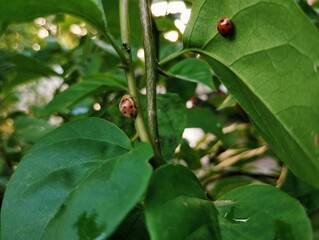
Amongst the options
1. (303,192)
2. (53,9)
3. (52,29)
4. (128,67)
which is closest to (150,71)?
(128,67)

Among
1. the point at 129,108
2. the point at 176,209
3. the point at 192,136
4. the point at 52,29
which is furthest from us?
the point at 192,136

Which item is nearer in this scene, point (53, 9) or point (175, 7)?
point (53, 9)

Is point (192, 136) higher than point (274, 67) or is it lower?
lower

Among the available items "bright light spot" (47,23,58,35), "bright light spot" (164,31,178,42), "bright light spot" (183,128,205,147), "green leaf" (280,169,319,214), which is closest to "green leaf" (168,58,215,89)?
"green leaf" (280,169,319,214)

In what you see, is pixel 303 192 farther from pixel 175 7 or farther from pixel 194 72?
pixel 175 7

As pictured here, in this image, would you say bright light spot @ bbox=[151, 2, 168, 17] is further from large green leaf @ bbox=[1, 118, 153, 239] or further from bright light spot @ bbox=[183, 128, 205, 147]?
large green leaf @ bbox=[1, 118, 153, 239]

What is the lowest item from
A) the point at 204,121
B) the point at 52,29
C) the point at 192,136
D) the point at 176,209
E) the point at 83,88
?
A: the point at 192,136

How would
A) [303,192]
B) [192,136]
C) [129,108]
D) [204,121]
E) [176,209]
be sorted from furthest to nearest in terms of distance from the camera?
[192,136]
[204,121]
[303,192]
[129,108]
[176,209]

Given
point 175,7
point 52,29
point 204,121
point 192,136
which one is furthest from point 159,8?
point 192,136
